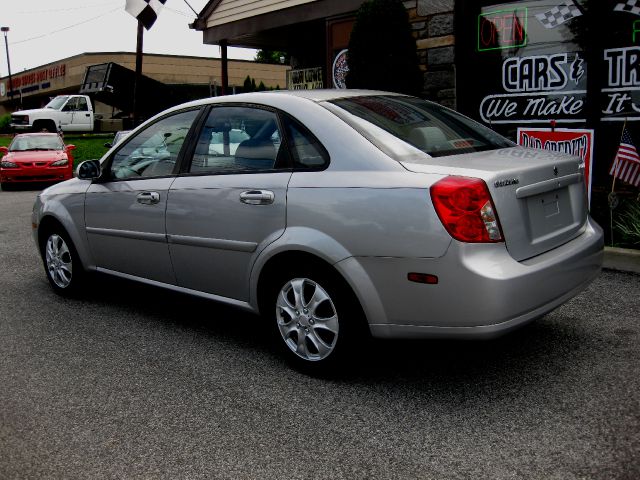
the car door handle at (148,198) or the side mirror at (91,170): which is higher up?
the side mirror at (91,170)

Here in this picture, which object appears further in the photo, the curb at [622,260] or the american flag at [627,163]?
the american flag at [627,163]

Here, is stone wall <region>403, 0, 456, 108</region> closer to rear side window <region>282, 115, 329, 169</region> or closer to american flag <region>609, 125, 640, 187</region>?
american flag <region>609, 125, 640, 187</region>

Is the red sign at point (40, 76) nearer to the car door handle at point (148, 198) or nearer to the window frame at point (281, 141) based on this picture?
the car door handle at point (148, 198)

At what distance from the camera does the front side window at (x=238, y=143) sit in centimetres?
428

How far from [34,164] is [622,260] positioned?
14395 millimetres

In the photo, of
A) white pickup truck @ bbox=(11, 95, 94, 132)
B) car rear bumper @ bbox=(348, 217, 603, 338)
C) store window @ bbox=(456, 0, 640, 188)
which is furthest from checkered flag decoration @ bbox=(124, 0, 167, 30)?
white pickup truck @ bbox=(11, 95, 94, 132)

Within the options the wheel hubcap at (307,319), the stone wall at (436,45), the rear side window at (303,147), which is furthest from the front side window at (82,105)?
the wheel hubcap at (307,319)

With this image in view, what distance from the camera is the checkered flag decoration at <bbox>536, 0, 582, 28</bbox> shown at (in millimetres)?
8297

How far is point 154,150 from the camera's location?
511 cm

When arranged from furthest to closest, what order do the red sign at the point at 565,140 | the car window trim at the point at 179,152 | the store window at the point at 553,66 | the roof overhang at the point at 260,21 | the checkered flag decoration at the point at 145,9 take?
the checkered flag decoration at the point at 145,9 → the roof overhang at the point at 260,21 → the red sign at the point at 565,140 → the store window at the point at 553,66 → the car window trim at the point at 179,152

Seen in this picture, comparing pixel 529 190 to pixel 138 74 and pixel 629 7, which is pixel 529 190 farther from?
pixel 138 74

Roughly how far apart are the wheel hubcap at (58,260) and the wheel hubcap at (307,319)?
2596mm

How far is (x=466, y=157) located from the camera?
387cm

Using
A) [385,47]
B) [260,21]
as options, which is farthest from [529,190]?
[260,21]
